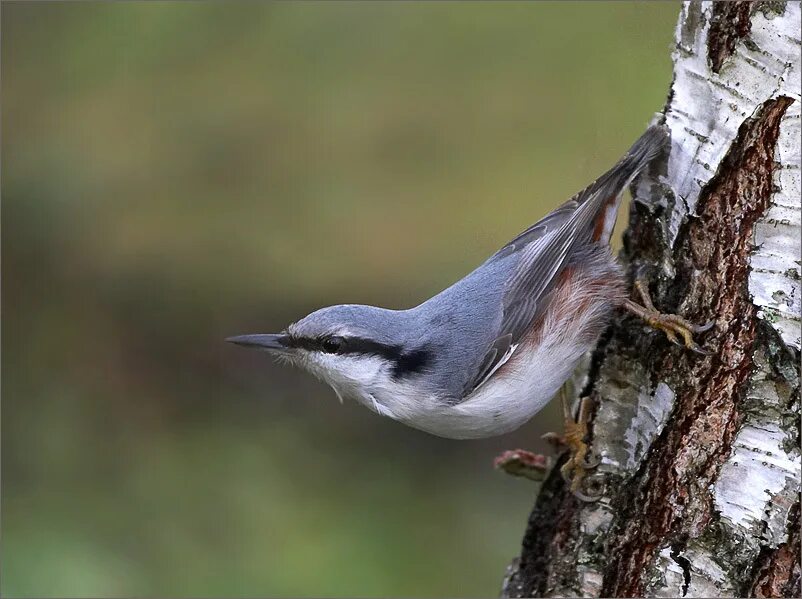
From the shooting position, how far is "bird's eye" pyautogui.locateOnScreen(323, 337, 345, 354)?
2529 millimetres

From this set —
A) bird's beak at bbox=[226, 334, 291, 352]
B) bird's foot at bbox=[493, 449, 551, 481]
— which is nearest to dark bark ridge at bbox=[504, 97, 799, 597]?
bird's foot at bbox=[493, 449, 551, 481]

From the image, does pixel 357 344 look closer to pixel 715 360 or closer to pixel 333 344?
pixel 333 344

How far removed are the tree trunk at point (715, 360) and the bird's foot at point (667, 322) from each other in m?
0.02

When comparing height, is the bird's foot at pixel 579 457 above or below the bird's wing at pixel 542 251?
below

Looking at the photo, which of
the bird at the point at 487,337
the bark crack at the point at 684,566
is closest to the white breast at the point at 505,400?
the bird at the point at 487,337

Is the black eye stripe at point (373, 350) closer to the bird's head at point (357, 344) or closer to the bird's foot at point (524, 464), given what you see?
the bird's head at point (357, 344)

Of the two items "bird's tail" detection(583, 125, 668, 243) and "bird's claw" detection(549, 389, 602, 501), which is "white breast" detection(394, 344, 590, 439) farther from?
"bird's tail" detection(583, 125, 668, 243)

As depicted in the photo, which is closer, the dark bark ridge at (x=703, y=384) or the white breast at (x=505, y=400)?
the dark bark ridge at (x=703, y=384)

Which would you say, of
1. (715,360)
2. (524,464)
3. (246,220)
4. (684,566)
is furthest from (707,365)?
(246,220)

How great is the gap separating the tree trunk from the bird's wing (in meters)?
0.12

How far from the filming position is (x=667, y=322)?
7.65 ft

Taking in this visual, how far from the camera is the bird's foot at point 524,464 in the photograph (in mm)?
2951

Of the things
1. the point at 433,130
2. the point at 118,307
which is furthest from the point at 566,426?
the point at 118,307

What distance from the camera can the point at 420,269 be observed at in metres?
4.86
